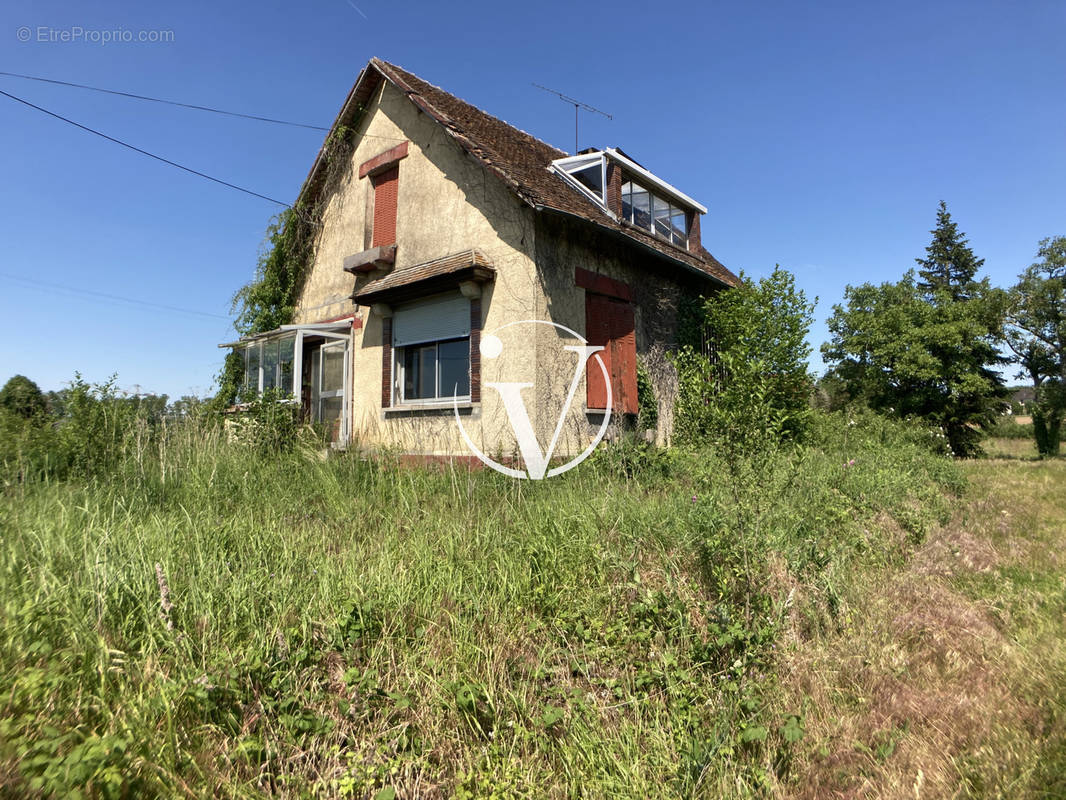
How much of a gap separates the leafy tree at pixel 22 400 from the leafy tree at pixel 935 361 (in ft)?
82.9

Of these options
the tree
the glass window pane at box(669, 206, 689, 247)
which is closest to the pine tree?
the tree

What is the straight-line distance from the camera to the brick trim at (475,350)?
807cm

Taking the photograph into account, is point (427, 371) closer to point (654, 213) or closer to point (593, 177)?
point (593, 177)

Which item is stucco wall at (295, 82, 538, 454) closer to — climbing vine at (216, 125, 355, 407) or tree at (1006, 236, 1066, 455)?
climbing vine at (216, 125, 355, 407)

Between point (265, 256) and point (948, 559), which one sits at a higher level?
point (265, 256)

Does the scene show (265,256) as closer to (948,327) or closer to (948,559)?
(948,559)

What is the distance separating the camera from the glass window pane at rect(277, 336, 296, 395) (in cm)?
1082

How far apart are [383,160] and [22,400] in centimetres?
669

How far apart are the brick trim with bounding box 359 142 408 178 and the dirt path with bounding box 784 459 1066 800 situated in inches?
362

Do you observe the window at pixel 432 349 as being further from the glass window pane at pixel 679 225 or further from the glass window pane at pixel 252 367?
the glass window pane at pixel 679 225

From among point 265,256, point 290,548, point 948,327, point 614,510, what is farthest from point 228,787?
point 948,327

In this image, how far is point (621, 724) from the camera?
107 inches

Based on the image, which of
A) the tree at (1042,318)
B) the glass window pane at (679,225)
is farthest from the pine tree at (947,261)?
the glass window pane at (679,225)

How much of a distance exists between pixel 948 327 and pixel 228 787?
2749cm
